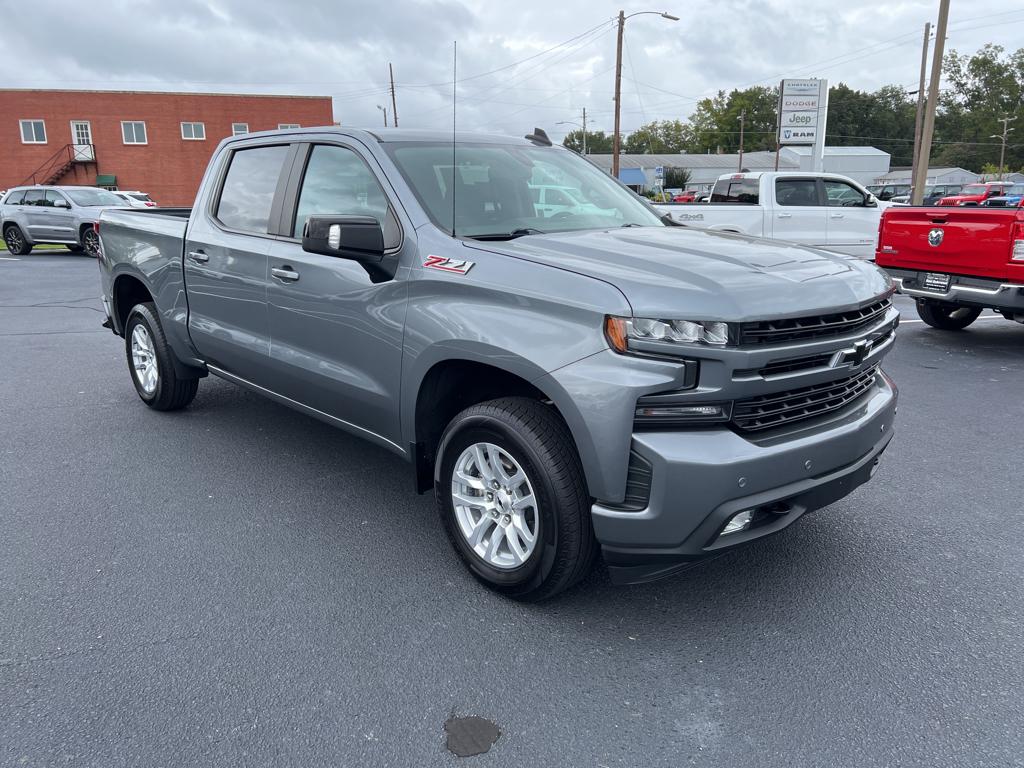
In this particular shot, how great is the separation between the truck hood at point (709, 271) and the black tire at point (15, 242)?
788 inches

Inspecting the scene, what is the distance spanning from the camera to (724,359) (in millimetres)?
2609

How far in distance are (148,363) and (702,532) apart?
15.1ft

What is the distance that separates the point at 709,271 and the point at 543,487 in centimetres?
98

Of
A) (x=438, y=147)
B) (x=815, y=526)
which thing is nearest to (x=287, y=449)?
(x=438, y=147)

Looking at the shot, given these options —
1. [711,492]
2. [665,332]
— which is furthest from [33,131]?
[711,492]

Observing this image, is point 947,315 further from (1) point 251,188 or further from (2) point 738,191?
(1) point 251,188

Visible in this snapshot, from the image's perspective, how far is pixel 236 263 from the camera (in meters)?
4.45

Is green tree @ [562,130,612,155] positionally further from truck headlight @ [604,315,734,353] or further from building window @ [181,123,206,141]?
truck headlight @ [604,315,734,353]

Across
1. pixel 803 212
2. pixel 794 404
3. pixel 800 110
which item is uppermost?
pixel 800 110

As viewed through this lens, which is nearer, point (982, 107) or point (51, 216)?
point (51, 216)

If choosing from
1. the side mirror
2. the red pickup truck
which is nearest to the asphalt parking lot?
the side mirror

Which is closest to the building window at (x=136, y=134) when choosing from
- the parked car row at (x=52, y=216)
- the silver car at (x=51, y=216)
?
the parked car row at (x=52, y=216)

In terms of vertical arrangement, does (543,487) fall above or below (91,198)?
below

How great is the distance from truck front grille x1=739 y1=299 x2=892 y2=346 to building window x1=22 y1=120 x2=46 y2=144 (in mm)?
54508
